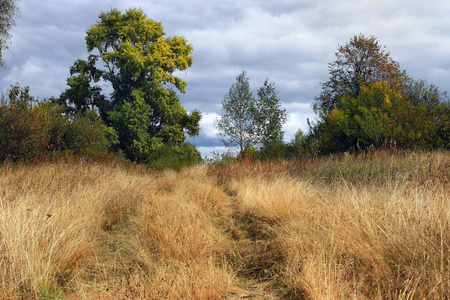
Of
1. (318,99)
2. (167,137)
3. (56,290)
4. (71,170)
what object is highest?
(318,99)

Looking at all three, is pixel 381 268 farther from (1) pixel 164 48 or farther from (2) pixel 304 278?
(1) pixel 164 48

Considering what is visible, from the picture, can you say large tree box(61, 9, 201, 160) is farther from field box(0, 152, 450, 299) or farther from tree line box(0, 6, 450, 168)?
field box(0, 152, 450, 299)

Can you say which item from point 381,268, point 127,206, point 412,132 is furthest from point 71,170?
point 412,132

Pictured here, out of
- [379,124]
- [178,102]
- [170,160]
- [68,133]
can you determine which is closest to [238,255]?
[68,133]

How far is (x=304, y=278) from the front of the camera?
2945 mm

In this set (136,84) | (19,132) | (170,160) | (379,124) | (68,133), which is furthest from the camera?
(136,84)

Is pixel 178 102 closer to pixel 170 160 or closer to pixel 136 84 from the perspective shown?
pixel 136 84

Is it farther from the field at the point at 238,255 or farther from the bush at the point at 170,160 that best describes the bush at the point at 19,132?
the bush at the point at 170,160

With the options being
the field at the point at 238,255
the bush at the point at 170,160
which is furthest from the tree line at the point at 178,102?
the field at the point at 238,255

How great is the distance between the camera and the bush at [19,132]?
32.9 ft

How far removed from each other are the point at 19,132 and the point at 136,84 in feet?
54.2

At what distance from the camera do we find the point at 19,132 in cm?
1021

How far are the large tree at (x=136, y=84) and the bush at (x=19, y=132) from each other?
500 inches

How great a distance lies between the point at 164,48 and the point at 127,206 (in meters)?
21.3
